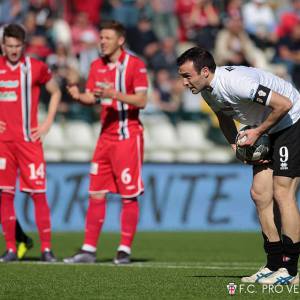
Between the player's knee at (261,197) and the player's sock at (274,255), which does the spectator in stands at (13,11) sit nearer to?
the player's knee at (261,197)

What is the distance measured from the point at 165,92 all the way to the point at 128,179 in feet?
24.4

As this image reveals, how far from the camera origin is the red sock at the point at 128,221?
33.0ft

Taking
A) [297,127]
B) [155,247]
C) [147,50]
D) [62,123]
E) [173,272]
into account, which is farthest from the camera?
[147,50]

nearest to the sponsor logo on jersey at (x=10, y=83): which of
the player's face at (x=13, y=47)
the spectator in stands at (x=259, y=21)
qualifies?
the player's face at (x=13, y=47)

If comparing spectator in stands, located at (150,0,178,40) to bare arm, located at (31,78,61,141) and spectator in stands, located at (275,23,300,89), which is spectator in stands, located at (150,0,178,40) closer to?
spectator in stands, located at (275,23,300,89)

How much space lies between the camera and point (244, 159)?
7.75 m

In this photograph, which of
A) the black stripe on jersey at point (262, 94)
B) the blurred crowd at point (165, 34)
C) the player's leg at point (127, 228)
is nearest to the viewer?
the black stripe on jersey at point (262, 94)

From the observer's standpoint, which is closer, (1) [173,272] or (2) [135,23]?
(1) [173,272]

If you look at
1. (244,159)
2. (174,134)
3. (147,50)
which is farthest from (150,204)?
(244,159)

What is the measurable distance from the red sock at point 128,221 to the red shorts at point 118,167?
4.3 inches

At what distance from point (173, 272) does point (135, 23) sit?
10.6 meters

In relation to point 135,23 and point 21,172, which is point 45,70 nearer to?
point 21,172

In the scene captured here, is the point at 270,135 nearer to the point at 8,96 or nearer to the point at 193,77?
the point at 193,77

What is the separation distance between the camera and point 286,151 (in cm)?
763
